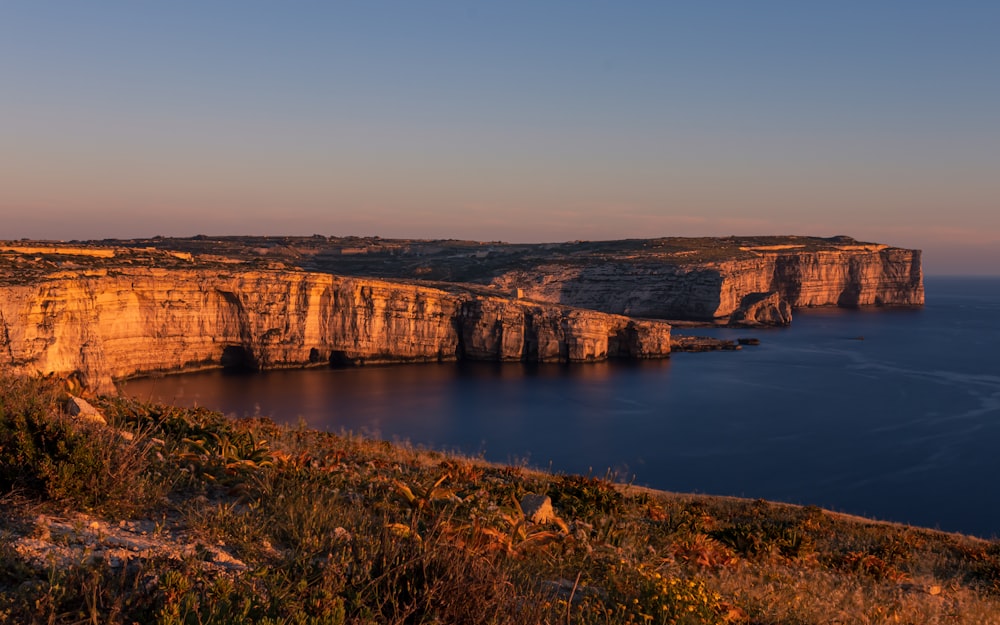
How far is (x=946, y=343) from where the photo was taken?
82.0 meters

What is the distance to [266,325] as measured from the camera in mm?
51531

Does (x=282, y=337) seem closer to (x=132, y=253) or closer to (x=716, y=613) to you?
(x=132, y=253)

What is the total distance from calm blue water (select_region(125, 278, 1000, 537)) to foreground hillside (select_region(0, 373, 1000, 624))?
635 inches

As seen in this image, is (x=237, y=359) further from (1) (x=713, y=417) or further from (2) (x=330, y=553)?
(2) (x=330, y=553)

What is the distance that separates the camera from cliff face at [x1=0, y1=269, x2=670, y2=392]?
121ft

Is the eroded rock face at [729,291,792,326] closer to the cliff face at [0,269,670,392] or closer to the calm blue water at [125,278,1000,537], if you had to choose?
the calm blue water at [125,278,1000,537]

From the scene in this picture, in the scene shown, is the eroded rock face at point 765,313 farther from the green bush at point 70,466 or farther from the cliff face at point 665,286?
the green bush at point 70,466

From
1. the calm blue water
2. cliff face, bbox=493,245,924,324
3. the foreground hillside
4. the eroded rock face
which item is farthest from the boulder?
the eroded rock face

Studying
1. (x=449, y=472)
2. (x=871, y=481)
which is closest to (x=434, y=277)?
(x=871, y=481)

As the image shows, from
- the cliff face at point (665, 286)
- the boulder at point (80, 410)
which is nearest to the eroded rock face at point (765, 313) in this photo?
the cliff face at point (665, 286)

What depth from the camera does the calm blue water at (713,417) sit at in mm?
32188

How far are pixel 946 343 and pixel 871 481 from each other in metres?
61.2

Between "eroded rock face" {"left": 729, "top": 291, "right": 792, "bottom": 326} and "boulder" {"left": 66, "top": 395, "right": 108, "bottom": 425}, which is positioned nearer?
"boulder" {"left": 66, "top": 395, "right": 108, "bottom": 425}

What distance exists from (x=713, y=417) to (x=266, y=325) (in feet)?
109
